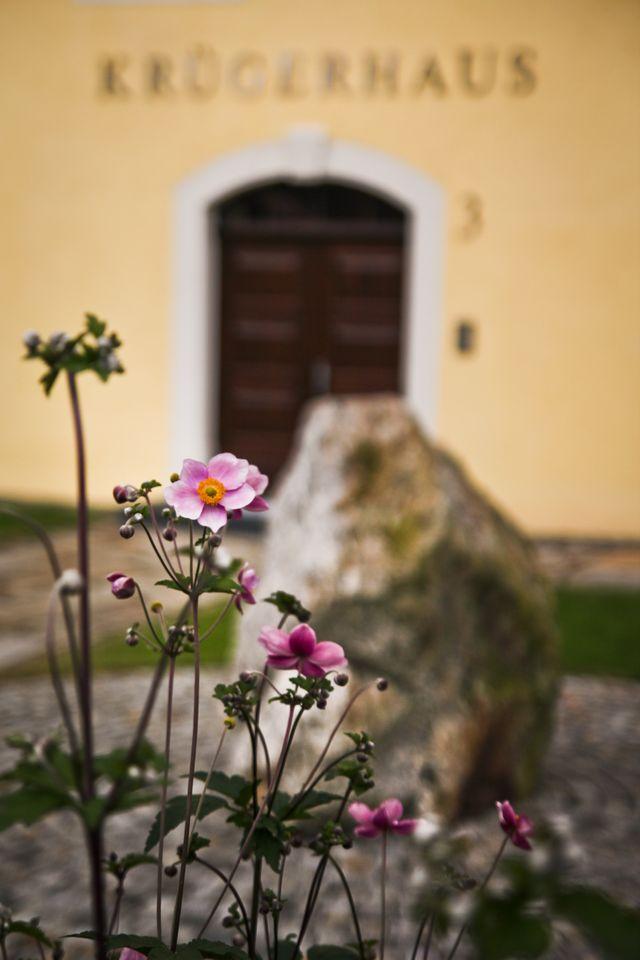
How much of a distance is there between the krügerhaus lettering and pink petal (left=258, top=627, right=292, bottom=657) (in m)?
8.34

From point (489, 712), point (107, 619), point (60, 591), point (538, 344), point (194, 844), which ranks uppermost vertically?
point (538, 344)

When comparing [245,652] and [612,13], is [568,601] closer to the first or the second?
[245,652]

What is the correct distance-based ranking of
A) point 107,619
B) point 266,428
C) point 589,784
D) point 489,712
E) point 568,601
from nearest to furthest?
point 489,712
point 589,784
point 107,619
point 568,601
point 266,428

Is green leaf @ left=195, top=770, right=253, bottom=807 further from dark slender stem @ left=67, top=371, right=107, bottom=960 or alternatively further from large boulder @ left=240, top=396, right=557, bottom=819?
large boulder @ left=240, top=396, right=557, bottom=819

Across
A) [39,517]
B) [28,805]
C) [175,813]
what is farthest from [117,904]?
[39,517]

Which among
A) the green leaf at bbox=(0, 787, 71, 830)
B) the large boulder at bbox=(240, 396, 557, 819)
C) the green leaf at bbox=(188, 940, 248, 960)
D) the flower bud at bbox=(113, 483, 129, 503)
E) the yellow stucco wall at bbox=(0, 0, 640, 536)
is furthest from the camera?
the yellow stucco wall at bbox=(0, 0, 640, 536)

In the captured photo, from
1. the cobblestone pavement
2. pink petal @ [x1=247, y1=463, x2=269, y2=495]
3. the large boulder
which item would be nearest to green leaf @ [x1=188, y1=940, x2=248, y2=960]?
pink petal @ [x1=247, y1=463, x2=269, y2=495]

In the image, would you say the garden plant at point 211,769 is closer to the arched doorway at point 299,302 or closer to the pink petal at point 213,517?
the pink petal at point 213,517

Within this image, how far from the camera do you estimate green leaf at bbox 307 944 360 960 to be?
1.18 metres

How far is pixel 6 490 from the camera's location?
9.73 meters

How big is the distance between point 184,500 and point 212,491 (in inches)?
1.2

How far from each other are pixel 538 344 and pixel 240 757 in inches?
245

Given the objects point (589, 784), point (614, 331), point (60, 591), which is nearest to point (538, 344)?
point (614, 331)

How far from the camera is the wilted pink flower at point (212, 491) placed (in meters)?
1.07
